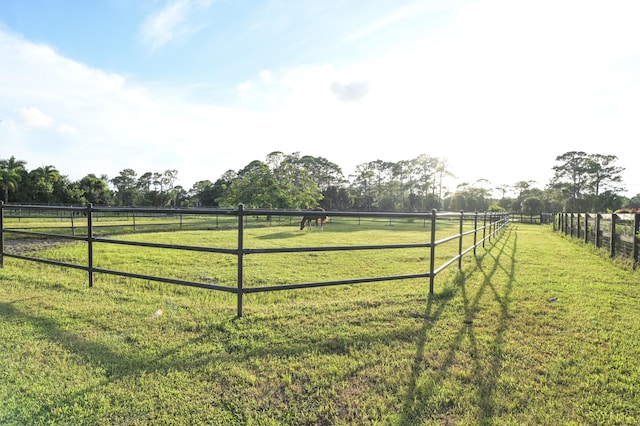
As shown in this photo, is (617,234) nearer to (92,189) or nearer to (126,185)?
(92,189)

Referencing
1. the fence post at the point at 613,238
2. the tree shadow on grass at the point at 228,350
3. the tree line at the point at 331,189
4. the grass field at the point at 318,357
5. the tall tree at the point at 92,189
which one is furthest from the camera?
the tall tree at the point at 92,189

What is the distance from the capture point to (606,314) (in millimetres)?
3652

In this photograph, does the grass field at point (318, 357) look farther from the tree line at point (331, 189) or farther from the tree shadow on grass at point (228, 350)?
the tree line at point (331, 189)

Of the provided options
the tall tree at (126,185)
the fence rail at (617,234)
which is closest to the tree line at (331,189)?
the tall tree at (126,185)

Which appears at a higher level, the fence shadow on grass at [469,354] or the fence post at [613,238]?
the fence post at [613,238]

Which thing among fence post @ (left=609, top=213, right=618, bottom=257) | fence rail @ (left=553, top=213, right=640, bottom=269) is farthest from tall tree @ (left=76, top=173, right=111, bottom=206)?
fence post @ (left=609, top=213, right=618, bottom=257)

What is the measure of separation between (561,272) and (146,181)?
287 ft

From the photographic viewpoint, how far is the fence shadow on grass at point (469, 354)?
1.96m

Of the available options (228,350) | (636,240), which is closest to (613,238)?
(636,240)

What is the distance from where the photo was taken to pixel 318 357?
257cm

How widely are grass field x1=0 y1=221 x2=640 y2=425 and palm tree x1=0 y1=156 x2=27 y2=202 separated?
48.5 metres

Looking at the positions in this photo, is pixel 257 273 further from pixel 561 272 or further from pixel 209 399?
pixel 561 272

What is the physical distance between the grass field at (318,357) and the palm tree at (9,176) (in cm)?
4852

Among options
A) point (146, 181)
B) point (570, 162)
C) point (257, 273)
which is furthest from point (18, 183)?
point (570, 162)
